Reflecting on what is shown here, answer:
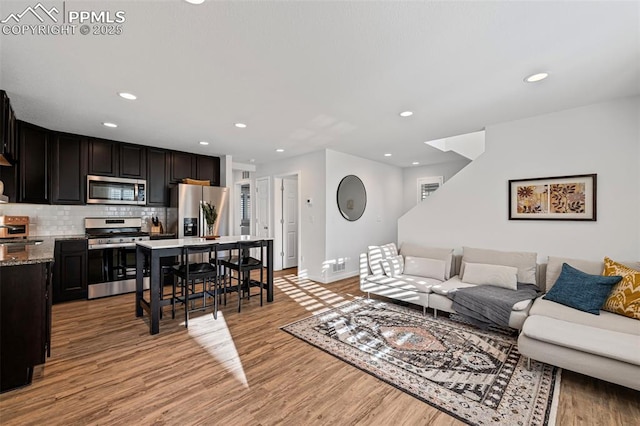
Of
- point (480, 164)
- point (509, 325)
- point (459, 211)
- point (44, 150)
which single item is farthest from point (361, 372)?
point (44, 150)

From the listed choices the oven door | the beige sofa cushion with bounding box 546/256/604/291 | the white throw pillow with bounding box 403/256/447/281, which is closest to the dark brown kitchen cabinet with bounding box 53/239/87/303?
the oven door

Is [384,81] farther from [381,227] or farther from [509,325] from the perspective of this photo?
[381,227]

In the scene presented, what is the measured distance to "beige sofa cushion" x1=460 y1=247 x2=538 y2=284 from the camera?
135 inches

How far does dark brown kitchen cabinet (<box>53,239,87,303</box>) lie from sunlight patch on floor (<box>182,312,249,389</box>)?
2055 millimetres

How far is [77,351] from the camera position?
2.67 metres

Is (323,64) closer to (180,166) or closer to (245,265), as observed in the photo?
(245,265)

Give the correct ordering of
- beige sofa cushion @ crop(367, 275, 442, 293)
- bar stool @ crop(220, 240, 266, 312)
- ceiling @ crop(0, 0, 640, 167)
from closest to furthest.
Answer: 1. ceiling @ crop(0, 0, 640, 167)
2. beige sofa cushion @ crop(367, 275, 442, 293)
3. bar stool @ crop(220, 240, 266, 312)

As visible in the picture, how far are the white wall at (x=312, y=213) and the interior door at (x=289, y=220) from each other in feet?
2.03

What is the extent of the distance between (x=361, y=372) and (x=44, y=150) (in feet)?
17.0

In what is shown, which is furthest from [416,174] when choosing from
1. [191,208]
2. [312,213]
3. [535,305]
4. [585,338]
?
[585,338]

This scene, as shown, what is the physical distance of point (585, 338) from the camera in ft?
6.92

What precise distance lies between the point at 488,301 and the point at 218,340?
115 inches

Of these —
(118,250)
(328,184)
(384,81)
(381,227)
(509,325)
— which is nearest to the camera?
(384,81)

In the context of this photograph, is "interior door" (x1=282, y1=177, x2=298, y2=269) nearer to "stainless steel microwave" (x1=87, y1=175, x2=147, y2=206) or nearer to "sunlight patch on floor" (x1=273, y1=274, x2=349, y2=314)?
"sunlight patch on floor" (x1=273, y1=274, x2=349, y2=314)
